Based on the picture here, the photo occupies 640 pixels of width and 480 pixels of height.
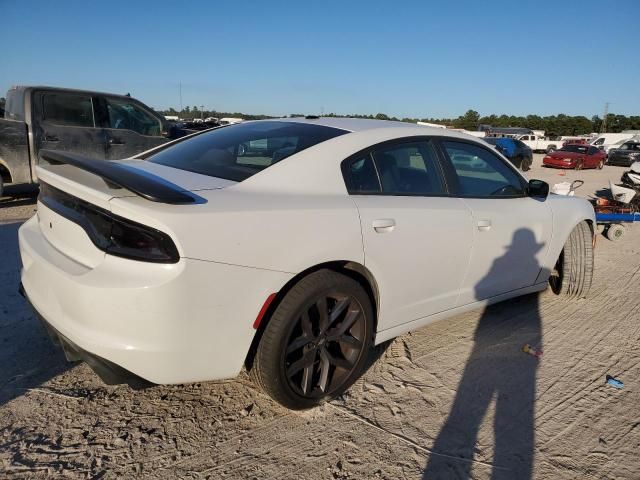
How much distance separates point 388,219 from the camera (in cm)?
268

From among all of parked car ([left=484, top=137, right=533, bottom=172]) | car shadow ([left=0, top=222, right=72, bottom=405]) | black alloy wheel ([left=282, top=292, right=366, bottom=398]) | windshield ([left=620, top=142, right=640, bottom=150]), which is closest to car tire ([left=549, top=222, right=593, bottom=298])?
black alloy wheel ([left=282, top=292, right=366, bottom=398])

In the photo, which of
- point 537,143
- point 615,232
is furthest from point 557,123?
point 615,232

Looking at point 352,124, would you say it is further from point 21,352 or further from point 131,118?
point 131,118

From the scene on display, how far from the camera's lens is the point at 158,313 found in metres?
1.97

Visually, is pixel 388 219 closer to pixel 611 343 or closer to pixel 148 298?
pixel 148 298

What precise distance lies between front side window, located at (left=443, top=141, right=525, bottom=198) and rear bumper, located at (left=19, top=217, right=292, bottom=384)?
1699mm

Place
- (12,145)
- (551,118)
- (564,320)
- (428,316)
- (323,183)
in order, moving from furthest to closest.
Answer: (551,118), (12,145), (564,320), (428,316), (323,183)

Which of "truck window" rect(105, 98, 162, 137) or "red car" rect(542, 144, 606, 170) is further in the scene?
"red car" rect(542, 144, 606, 170)

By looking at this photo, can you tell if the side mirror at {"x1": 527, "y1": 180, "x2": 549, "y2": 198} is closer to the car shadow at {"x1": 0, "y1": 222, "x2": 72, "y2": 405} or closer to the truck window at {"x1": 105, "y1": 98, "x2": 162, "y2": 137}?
the car shadow at {"x1": 0, "y1": 222, "x2": 72, "y2": 405}

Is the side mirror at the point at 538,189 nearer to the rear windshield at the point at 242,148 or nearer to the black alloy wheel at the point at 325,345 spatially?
the rear windshield at the point at 242,148

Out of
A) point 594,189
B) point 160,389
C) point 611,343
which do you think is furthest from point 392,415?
point 594,189

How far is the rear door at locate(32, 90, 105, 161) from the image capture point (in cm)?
724

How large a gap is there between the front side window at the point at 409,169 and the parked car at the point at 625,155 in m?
31.8

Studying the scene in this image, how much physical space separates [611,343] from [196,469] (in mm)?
3188
